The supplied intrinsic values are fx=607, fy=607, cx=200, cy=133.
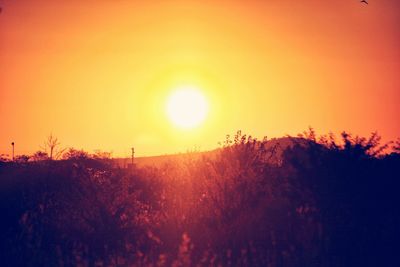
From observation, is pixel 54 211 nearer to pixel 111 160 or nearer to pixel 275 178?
pixel 275 178

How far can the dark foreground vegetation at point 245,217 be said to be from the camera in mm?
14852

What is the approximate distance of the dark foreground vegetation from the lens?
48.7ft

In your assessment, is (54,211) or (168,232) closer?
(168,232)

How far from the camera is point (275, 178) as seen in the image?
2019 centimetres

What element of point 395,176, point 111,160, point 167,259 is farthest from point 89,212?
point 111,160

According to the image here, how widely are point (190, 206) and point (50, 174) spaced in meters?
12.2

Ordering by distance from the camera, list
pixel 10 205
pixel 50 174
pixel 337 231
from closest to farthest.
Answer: pixel 337 231 < pixel 10 205 < pixel 50 174

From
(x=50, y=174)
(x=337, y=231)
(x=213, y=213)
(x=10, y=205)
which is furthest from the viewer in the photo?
(x=50, y=174)

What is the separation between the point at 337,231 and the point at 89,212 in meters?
7.64

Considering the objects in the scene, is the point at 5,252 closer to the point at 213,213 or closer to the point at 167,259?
the point at 167,259

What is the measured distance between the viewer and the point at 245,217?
17891 millimetres

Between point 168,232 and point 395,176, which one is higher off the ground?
point 395,176

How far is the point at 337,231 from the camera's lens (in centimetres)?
1630

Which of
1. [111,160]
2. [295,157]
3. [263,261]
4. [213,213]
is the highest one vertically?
[111,160]
